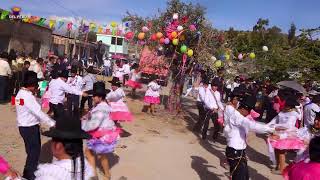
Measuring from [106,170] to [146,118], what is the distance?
7569 millimetres

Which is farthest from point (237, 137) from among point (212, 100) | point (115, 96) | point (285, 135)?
point (212, 100)

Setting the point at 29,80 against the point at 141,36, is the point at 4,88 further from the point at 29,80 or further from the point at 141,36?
the point at 29,80

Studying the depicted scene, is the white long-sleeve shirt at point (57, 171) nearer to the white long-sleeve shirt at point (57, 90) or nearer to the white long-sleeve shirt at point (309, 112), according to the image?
the white long-sleeve shirt at point (57, 90)

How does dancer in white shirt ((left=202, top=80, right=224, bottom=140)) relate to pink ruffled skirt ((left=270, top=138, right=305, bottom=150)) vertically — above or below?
above

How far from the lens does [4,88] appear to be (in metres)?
14.7

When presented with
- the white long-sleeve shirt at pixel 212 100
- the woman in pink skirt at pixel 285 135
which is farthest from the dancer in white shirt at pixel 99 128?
the white long-sleeve shirt at pixel 212 100

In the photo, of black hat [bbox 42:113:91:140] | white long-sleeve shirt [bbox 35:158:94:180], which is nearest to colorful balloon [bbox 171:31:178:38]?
black hat [bbox 42:113:91:140]

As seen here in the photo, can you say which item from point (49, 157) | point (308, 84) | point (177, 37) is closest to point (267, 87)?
point (308, 84)

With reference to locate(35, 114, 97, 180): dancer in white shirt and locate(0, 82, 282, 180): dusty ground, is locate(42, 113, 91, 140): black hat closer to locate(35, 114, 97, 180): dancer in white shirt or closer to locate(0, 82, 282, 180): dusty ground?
locate(35, 114, 97, 180): dancer in white shirt

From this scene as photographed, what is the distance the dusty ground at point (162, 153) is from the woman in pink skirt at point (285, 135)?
33.8 inches

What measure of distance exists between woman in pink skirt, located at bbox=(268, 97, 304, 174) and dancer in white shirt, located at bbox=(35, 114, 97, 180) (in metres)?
3.44

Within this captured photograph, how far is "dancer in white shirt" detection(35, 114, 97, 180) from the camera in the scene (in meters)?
3.77

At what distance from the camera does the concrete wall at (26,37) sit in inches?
1008

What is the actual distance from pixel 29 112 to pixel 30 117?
84mm
